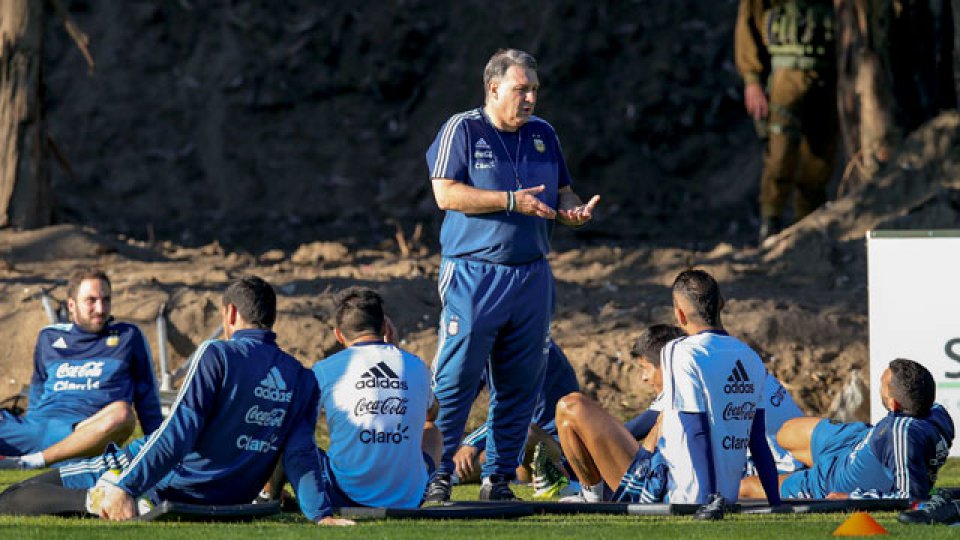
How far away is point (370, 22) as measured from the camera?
23578 mm

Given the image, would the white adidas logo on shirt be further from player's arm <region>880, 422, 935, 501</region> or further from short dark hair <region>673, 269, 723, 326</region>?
player's arm <region>880, 422, 935, 501</region>

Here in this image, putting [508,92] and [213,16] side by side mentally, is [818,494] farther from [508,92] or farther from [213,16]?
[213,16]

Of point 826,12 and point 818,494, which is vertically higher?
point 826,12

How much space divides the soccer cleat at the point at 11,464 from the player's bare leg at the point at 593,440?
130 inches

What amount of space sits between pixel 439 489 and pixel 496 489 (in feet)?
0.90

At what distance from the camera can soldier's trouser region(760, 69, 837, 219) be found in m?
16.8

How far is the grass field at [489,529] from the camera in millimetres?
7625

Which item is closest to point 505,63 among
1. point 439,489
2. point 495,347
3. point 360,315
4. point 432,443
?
point 495,347

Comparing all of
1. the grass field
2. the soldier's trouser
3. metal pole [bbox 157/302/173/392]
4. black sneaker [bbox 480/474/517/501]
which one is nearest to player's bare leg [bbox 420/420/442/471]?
black sneaker [bbox 480/474/517/501]

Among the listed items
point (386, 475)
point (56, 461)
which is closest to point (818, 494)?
point (386, 475)

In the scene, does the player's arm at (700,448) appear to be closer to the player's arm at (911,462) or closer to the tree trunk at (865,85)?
the player's arm at (911,462)

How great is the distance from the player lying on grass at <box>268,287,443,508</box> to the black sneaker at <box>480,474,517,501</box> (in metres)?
0.80

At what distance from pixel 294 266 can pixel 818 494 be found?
7.84m

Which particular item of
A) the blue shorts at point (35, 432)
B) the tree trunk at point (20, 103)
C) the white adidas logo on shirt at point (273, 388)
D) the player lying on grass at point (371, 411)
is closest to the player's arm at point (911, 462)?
the player lying on grass at point (371, 411)
